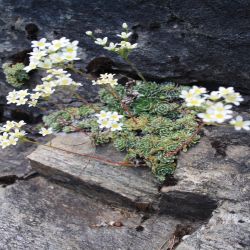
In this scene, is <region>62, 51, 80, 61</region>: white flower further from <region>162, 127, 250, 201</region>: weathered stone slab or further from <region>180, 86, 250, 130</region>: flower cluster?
<region>162, 127, 250, 201</region>: weathered stone slab

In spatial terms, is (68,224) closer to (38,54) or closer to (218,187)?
(218,187)

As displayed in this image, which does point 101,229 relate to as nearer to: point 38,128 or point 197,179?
point 197,179

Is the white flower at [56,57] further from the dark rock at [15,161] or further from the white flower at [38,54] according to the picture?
the dark rock at [15,161]

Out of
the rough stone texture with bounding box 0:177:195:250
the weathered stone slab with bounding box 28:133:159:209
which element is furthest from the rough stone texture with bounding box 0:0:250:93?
the rough stone texture with bounding box 0:177:195:250

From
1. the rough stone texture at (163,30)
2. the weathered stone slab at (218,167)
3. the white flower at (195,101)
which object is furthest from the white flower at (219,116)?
the rough stone texture at (163,30)

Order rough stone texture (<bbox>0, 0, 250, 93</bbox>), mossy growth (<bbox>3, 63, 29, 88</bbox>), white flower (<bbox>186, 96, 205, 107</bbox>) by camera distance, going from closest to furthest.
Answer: white flower (<bbox>186, 96, 205, 107</bbox>), rough stone texture (<bbox>0, 0, 250, 93</bbox>), mossy growth (<bbox>3, 63, 29, 88</bbox>)

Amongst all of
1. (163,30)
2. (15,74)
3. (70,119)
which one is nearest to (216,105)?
(163,30)
